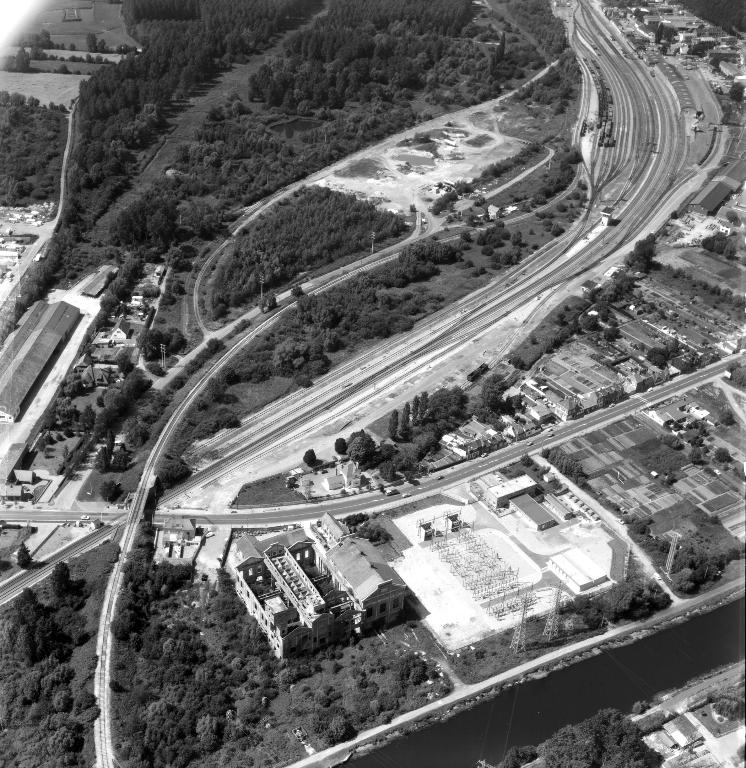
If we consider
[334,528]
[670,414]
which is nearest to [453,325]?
[670,414]

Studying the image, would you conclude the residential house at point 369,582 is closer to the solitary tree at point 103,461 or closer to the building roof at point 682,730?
the building roof at point 682,730

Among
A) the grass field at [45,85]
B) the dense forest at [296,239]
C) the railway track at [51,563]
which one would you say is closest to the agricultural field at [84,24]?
the grass field at [45,85]

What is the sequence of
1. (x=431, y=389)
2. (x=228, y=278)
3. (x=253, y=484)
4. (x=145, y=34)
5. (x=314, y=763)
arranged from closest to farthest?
(x=314, y=763) → (x=253, y=484) → (x=431, y=389) → (x=228, y=278) → (x=145, y=34)

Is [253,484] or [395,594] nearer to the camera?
[395,594]

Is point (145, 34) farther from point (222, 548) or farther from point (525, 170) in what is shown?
→ point (222, 548)

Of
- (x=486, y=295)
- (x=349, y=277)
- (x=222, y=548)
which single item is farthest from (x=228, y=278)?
(x=222, y=548)

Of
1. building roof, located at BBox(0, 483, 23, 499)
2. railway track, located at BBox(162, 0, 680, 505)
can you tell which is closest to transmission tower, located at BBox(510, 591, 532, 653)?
railway track, located at BBox(162, 0, 680, 505)

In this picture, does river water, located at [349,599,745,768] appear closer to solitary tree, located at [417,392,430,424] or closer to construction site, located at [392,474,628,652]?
construction site, located at [392,474,628,652]
